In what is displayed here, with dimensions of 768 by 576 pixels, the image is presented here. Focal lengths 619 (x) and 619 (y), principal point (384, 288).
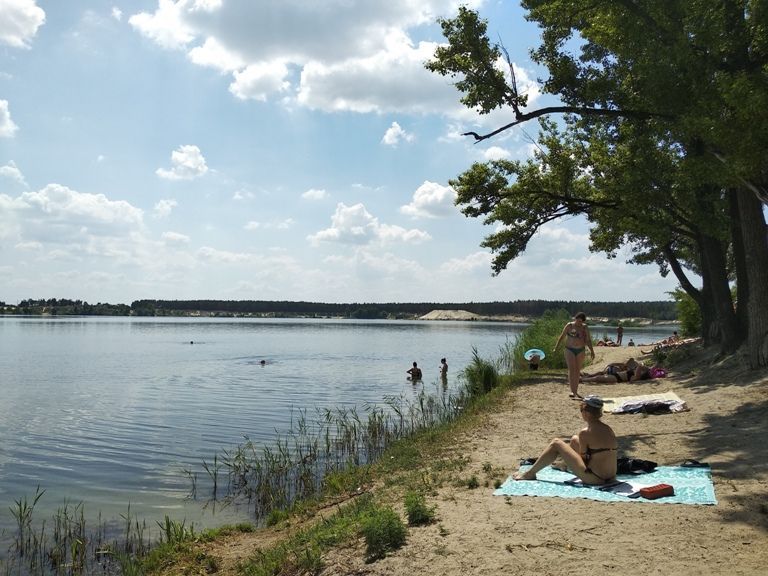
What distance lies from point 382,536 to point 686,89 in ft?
35.9

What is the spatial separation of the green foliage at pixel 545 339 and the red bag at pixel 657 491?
16.9m

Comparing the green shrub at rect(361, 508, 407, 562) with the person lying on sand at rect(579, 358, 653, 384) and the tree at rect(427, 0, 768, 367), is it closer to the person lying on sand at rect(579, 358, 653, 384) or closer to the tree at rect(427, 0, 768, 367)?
the tree at rect(427, 0, 768, 367)

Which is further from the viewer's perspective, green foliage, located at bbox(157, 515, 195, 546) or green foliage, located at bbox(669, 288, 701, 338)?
green foliage, located at bbox(669, 288, 701, 338)

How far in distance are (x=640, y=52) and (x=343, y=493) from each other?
11230mm

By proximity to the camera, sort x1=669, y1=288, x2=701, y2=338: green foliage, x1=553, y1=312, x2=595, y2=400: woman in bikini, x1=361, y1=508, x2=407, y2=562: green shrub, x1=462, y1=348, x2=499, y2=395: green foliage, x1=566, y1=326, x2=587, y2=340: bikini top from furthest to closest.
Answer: x1=669, y1=288, x2=701, y2=338: green foliage → x1=462, y1=348, x2=499, y2=395: green foliage → x1=566, y1=326, x2=587, y2=340: bikini top → x1=553, y1=312, x2=595, y2=400: woman in bikini → x1=361, y1=508, x2=407, y2=562: green shrub

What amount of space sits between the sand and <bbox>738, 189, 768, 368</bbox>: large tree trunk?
14.6 ft

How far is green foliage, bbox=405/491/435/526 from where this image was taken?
694 cm

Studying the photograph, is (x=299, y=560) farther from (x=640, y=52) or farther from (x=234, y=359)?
(x=234, y=359)

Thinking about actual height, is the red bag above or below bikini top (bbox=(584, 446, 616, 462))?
below

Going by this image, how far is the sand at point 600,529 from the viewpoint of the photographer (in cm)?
543

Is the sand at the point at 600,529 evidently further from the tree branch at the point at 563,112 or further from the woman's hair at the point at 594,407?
the tree branch at the point at 563,112

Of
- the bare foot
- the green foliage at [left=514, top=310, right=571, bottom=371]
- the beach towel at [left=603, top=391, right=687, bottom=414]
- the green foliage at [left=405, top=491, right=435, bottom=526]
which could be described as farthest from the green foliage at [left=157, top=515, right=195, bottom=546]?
the green foliage at [left=514, top=310, right=571, bottom=371]

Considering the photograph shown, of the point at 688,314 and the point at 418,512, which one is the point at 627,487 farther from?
the point at 688,314

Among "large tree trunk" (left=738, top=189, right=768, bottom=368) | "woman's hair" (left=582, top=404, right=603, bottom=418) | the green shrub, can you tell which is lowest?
the green shrub
